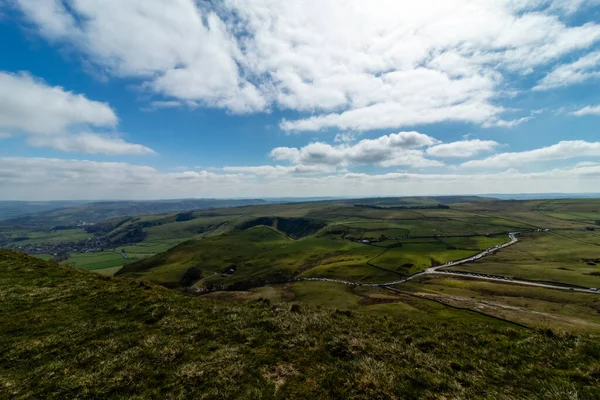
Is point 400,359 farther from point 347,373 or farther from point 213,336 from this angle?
point 213,336

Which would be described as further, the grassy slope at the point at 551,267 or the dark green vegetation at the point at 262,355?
the grassy slope at the point at 551,267

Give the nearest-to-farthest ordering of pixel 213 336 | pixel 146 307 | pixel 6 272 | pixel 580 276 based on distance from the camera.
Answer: pixel 213 336
pixel 146 307
pixel 6 272
pixel 580 276

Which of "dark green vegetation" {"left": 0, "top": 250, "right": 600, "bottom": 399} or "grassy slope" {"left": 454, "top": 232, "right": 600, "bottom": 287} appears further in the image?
"grassy slope" {"left": 454, "top": 232, "right": 600, "bottom": 287}

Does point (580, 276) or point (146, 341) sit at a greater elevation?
point (146, 341)

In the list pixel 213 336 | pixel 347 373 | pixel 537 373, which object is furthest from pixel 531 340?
pixel 213 336

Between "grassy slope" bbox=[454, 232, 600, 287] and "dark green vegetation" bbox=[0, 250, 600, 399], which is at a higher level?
"dark green vegetation" bbox=[0, 250, 600, 399]

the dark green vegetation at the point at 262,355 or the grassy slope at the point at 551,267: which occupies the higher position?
the dark green vegetation at the point at 262,355

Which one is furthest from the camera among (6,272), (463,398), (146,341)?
(6,272)

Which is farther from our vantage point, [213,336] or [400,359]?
[213,336]
